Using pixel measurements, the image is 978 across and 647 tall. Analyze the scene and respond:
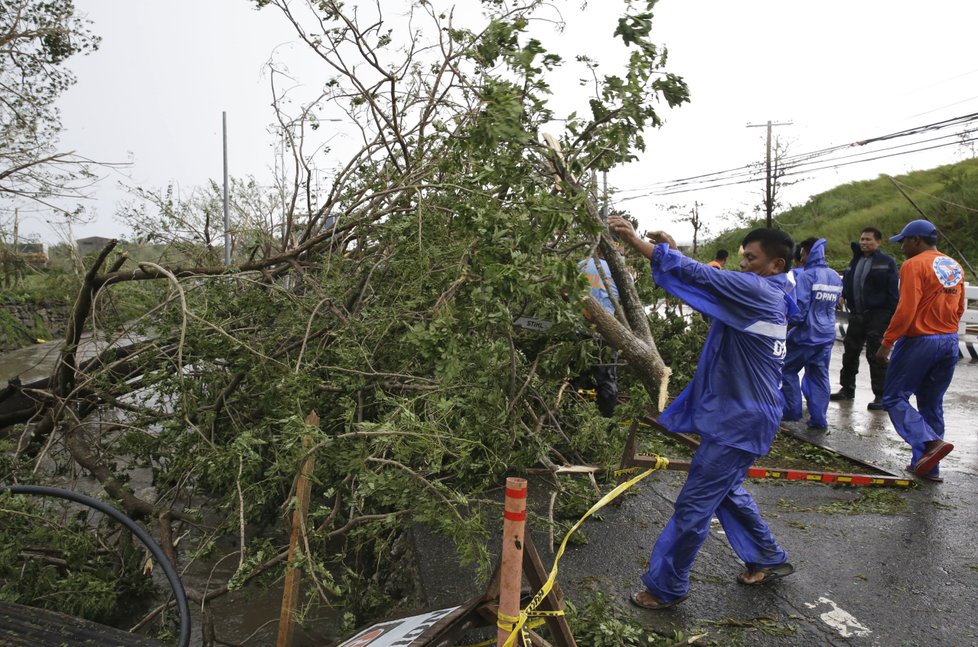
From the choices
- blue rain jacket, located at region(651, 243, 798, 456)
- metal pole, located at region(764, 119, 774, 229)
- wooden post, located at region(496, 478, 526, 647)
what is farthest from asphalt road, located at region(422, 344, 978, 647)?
metal pole, located at region(764, 119, 774, 229)

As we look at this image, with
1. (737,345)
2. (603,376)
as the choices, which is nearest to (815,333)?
(603,376)

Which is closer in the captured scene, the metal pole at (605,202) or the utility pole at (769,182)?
the metal pole at (605,202)

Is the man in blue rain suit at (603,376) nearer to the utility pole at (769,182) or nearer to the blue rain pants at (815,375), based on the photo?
the blue rain pants at (815,375)

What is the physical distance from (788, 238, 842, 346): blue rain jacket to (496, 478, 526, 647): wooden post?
220 inches

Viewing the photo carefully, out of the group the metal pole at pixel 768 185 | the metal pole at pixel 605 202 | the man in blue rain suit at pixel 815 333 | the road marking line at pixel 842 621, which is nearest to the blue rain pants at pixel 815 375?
the man in blue rain suit at pixel 815 333

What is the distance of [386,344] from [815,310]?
4927 millimetres

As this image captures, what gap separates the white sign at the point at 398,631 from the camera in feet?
7.95

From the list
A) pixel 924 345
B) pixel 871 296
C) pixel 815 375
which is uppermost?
pixel 871 296

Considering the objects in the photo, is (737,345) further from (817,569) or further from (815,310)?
(815,310)

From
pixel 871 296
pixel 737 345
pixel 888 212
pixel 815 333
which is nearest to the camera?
pixel 737 345

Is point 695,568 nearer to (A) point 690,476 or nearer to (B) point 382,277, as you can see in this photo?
(A) point 690,476

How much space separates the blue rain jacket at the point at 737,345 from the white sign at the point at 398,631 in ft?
5.19

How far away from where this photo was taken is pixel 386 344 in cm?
436

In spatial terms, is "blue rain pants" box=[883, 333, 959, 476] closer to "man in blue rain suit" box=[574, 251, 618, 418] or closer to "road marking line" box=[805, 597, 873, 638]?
"man in blue rain suit" box=[574, 251, 618, 418]
